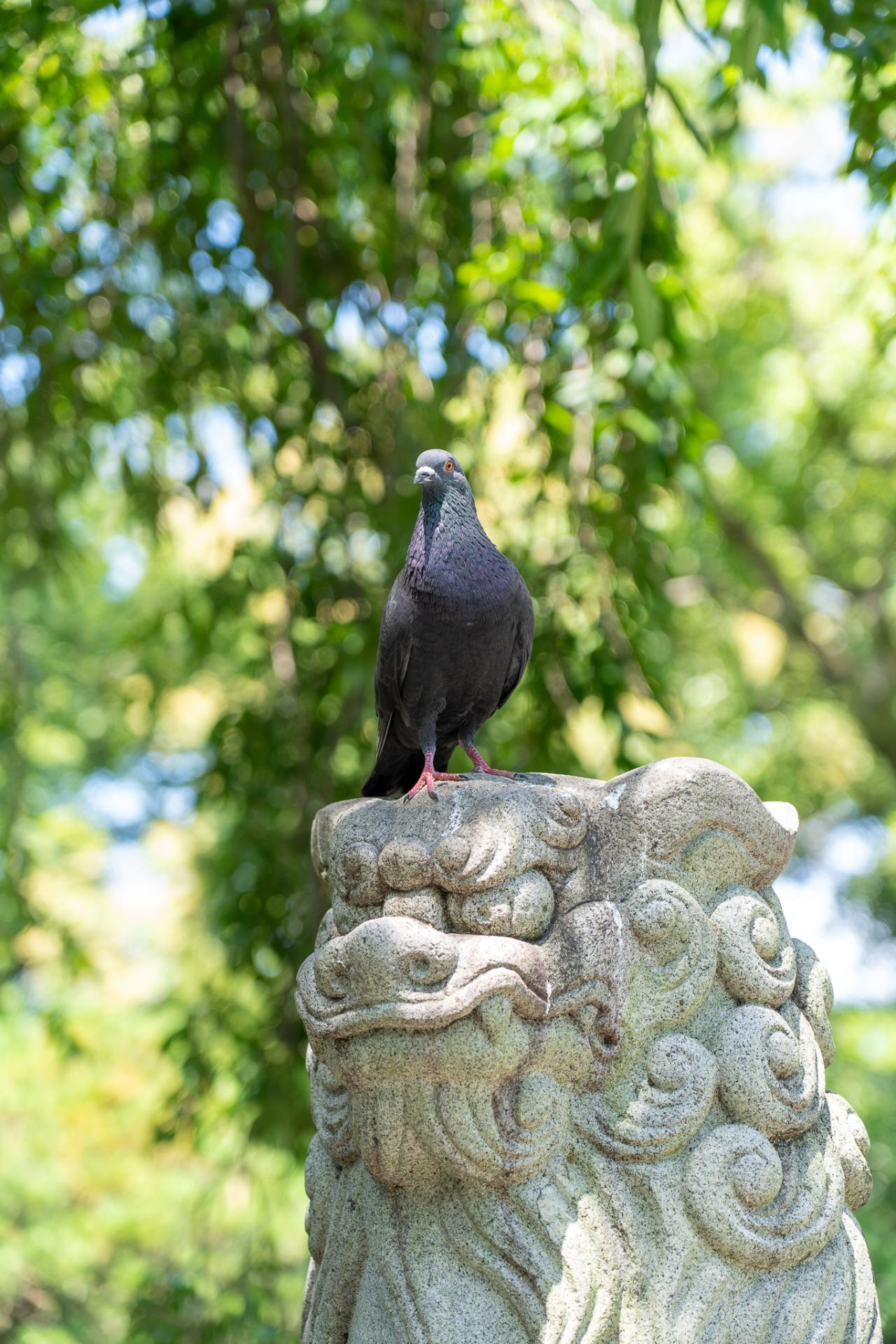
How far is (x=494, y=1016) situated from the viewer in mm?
1899

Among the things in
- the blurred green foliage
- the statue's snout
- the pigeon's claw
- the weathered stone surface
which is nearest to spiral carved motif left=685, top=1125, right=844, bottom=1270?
the weathered stone surface

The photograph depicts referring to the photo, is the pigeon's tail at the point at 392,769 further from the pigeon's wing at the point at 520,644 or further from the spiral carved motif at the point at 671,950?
the spiral carved motif at the point at 671,950

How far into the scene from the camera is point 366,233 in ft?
14.7

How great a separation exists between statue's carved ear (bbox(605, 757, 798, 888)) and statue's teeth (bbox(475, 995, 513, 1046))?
35 centimetres

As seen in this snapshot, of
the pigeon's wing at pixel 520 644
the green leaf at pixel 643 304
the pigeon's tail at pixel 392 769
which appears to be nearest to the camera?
the pigeon's wing at pixel 520 644

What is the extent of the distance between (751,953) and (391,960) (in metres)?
0.60

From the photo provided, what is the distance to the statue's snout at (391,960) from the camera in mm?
1920

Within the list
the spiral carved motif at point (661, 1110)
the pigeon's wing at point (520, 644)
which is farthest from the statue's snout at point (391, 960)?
the pigeon's wing at point (520, 644)

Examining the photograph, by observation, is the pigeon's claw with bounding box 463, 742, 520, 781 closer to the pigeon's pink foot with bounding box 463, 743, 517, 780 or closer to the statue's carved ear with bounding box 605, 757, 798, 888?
the pigeon's pink foot with bounding box 463, 743, 517, 780

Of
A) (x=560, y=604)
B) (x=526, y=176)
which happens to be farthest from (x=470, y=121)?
(x=560, y=604)

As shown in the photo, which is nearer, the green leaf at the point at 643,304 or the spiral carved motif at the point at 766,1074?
the spiral carved motif at the point at 766,1074

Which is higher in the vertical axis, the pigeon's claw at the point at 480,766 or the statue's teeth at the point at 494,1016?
the pigeon's claw at the point at 480,766

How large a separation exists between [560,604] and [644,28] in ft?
6.06

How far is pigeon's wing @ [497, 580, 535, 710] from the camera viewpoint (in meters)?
2.27
